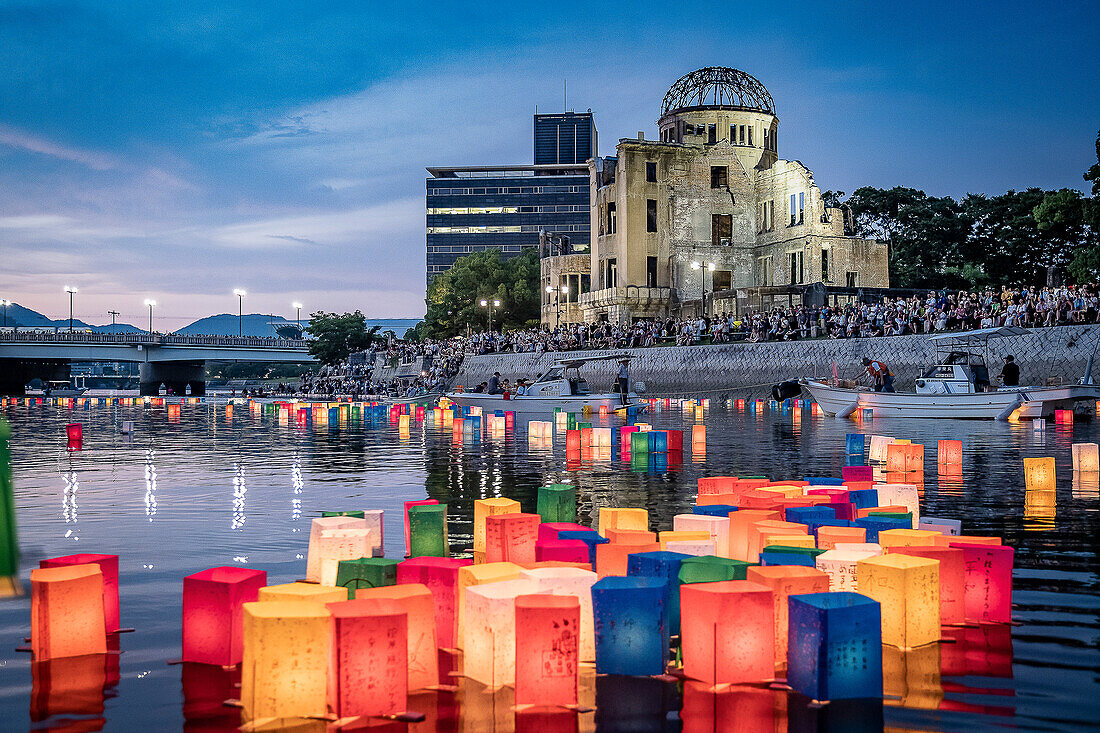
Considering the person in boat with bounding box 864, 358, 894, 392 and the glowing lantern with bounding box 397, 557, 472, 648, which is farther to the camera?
the person in boat with bounding box 864, 358, 894, 392

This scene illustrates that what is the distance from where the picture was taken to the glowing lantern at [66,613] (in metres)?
5.87

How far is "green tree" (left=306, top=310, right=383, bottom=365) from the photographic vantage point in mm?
114250

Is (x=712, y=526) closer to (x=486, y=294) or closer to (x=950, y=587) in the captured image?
(x=950, y=587)

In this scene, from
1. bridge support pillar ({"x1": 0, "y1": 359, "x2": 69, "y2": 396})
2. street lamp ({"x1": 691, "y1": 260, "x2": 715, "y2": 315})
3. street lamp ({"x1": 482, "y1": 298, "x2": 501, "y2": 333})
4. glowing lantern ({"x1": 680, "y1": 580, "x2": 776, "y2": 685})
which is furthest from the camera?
bridge support pillar ({"x1": 0, "y1": 359, "x2": 69, "y2": 396})

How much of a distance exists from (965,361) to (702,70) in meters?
53.8

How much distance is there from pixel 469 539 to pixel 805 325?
4240cm

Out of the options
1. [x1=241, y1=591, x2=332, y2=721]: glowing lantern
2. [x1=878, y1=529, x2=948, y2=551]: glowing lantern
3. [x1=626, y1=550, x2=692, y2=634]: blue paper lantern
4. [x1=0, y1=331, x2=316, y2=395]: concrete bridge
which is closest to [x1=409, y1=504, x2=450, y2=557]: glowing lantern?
[x1=626, y1=550, x2=692, y2=634]: blue paper lantern

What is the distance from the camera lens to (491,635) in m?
5.29

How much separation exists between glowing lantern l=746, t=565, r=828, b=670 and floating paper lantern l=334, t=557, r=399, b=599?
7.96 ft

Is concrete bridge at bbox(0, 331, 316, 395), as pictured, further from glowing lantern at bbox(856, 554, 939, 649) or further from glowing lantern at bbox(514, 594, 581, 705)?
glowing lantern at bbox(856, 554, 939, 649)

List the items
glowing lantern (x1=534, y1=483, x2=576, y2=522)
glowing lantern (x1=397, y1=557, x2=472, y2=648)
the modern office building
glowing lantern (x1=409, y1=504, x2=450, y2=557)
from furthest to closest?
the modern office building → glowing lantern (x1=534, y1=483, x2=576, y2=522) → glowing lantern (x1=409, y1=504, x2=450, y2=557) → glowing lantern (x1=397, y1=557, x2=472, y2=648)

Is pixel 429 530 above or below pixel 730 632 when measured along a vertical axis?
above

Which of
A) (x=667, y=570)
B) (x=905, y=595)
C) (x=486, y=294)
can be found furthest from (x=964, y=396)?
(x=486, y=294)

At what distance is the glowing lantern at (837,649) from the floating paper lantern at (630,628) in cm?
77
